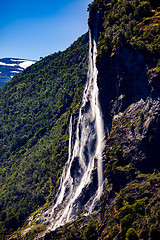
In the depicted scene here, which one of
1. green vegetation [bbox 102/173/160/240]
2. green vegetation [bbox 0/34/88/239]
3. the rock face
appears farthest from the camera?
green vegetation [bbox 0/34/88/239]

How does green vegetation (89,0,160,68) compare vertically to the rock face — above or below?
above

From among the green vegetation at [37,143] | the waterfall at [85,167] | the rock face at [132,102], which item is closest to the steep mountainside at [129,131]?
the rock face at [132,102]

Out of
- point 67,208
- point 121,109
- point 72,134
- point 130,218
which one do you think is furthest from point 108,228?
point 72,134

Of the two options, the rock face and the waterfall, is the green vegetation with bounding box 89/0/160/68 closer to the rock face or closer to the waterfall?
the rock face

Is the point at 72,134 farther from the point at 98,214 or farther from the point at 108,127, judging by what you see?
the point at 98,214

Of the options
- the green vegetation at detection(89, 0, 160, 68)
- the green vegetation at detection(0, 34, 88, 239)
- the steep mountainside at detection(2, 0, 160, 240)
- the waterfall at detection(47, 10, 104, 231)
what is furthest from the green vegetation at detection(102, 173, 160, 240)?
the green vegetation at detection(0, 34, 88, 239)

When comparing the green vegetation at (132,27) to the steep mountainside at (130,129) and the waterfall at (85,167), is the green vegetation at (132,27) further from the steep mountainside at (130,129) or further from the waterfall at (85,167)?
the waterfall at (85,167)

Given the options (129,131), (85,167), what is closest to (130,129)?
(129,131)

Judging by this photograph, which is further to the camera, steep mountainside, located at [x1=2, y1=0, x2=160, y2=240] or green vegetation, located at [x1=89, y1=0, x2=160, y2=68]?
green vegetation, located at [x1=89, y1=0, x2=160, y2=68]
